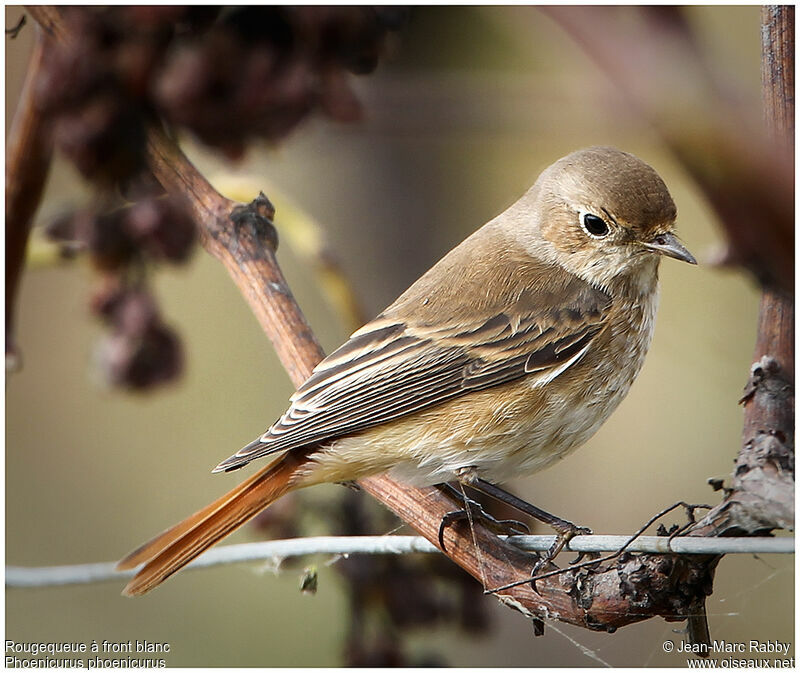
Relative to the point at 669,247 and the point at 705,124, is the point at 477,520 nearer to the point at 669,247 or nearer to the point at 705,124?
the point at 669,247

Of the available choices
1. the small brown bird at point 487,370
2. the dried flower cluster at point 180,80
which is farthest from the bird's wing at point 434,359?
the dried flower cluster at point 180,80

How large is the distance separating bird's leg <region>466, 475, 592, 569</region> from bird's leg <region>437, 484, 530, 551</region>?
47 mm

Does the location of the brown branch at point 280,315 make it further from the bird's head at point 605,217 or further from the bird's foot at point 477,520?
the bird's head at point 605,217

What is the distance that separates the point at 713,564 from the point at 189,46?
152cm

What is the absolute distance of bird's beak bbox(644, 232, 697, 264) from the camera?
6.77 ft

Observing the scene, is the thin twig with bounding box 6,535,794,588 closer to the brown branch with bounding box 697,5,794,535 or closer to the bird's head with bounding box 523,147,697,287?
the brown branch with bounding box 697,5,794,535

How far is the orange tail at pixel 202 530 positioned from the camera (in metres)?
2.08

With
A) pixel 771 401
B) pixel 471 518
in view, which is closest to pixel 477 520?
pixel 471 518

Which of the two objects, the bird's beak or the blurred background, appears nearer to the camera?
the bird's beak

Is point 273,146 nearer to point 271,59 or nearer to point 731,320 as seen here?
point 271,59

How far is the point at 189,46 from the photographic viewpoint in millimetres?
2051

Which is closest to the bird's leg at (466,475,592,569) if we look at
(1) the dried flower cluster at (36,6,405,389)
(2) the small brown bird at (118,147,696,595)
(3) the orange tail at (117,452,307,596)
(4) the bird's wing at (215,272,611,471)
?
(2) the small brown bird at (118,147,696,595)

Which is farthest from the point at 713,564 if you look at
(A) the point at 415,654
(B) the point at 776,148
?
(A) the point at 415,654

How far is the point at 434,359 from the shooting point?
2205 mm
